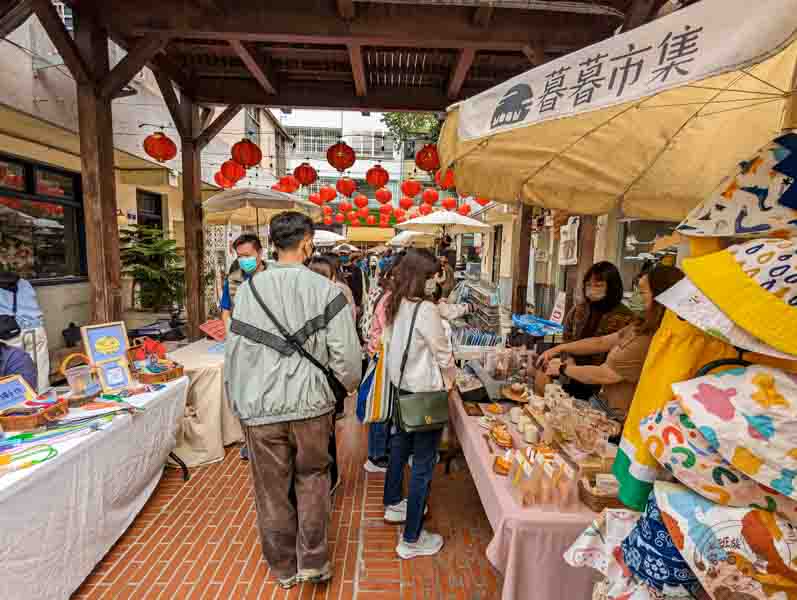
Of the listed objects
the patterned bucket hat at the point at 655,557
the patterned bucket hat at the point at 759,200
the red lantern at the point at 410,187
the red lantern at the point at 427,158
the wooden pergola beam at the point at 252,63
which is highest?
the wooden pergola beam at the point at 252,63

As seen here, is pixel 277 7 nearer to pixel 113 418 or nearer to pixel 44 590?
pixel 113 418

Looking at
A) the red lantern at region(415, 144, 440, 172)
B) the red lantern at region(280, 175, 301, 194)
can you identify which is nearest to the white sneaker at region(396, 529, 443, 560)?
the red lantern at region(415, 144, 440, 172)

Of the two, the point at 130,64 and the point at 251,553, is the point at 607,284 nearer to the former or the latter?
the point at 251,553

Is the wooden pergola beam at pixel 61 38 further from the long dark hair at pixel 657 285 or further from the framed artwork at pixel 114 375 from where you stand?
the long dark hair at pixel 657 285

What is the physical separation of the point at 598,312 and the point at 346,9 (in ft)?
12.3

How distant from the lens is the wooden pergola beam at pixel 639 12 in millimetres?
3330

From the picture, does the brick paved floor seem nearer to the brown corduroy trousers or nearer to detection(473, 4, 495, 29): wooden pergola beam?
the brown corduroy trousers

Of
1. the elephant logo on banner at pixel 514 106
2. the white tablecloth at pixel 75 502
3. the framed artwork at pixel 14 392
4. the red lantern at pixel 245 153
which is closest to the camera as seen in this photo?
the elephant logo on banner at pixel 514 106

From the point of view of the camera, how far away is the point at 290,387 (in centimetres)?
221

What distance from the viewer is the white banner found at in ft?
3.29

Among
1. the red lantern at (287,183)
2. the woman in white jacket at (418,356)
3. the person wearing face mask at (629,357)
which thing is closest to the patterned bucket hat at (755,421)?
the person wearing face mask at (629,357)

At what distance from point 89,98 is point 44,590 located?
4448 millimetres

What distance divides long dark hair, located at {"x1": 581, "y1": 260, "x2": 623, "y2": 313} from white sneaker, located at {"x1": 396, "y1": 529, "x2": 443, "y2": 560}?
2207mm

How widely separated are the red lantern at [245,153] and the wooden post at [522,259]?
4089 millimetres
